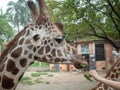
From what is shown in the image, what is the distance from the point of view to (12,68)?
347 centimetres

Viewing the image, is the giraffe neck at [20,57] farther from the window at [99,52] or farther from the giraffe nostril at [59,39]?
the window at [99,52]

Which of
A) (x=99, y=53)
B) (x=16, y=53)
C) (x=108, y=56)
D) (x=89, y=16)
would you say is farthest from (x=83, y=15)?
(x=99, y=53)

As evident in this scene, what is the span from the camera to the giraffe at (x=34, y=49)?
346cm

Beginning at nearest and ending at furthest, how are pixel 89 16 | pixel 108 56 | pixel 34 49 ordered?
pixel 34 49, pixel 89 16, pixel 108 56

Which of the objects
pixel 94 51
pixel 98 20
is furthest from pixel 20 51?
pixel 94 51

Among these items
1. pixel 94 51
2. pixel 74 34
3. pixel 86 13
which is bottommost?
pixel 94 51

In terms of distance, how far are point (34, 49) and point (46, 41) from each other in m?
0.17

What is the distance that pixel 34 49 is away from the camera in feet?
Result: 11.8

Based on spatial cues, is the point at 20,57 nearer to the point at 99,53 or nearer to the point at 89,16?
the point at 89,16

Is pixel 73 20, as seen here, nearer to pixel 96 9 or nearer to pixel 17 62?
pixel 96 9

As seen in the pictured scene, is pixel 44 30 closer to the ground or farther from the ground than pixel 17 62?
farther from the ground

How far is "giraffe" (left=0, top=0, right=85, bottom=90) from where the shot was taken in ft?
11.3

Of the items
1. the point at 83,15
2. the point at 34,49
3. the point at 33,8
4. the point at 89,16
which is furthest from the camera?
the point at 89,16

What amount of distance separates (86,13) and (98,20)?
4.35 ft
